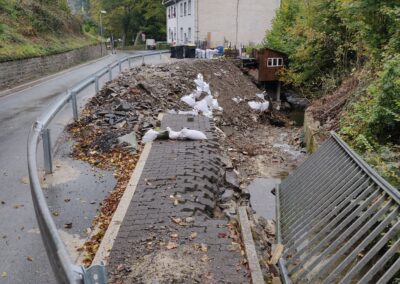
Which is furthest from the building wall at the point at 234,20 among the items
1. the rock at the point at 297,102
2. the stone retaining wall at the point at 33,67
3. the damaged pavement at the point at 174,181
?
the damaged pavement at the point at 174,181

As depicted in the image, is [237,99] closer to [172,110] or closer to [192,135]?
[172,110]

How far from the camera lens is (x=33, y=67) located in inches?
836

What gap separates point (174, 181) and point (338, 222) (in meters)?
2.77

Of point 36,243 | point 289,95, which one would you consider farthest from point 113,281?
point 289,95

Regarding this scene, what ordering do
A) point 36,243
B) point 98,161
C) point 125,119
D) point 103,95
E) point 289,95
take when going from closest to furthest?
point 36,243 < point 98,161 < point 125,119 < point 103,95 < point 289,95

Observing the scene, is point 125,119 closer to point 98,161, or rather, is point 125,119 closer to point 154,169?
point 98,161

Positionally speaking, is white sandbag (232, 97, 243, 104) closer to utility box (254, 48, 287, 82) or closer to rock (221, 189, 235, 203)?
utility box (254, 48, 287, 82)

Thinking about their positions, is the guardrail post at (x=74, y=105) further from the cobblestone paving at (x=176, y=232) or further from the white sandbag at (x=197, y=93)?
the white sandbag at (x=197, y=93)

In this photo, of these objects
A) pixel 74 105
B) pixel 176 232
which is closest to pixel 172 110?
pixel 74 105

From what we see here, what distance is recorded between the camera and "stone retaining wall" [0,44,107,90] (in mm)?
17958

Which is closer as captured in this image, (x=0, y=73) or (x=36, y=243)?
(x=36, y=243)

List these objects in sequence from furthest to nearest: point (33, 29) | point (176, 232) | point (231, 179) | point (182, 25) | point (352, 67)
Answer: point (182, 25), point (33, 29), point (352, 67), point (231, 179), point (176, 232)

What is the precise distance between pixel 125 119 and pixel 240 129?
7423 mm

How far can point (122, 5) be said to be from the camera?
66688 millimetres
